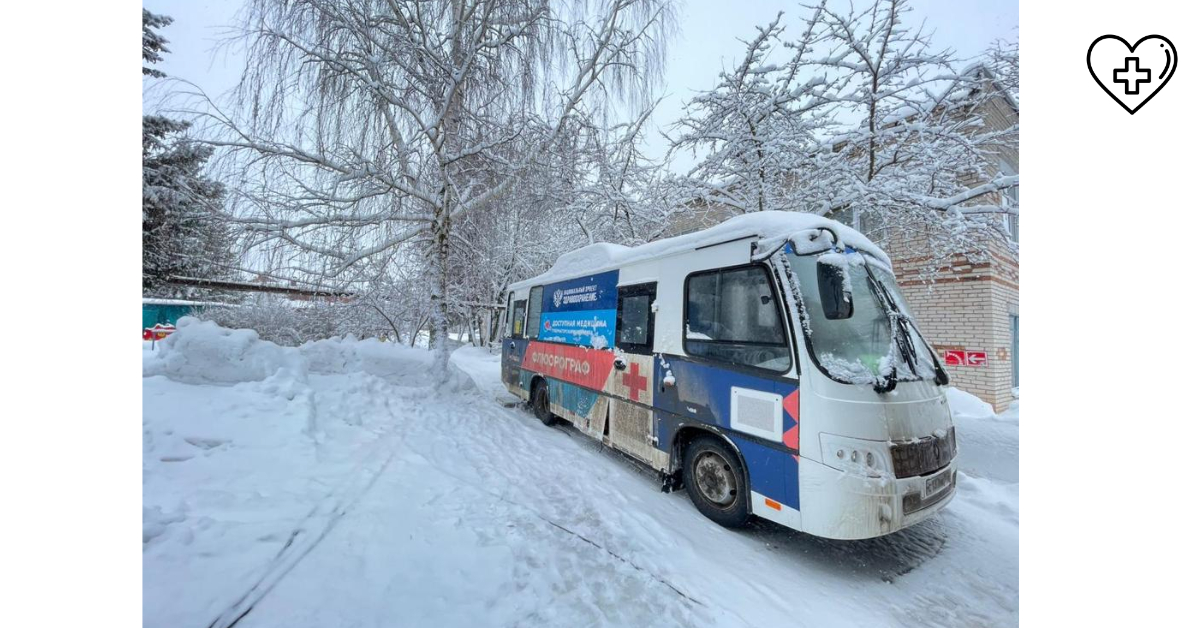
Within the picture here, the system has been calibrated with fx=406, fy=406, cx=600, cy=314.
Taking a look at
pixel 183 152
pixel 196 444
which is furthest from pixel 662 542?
pixel 183 152

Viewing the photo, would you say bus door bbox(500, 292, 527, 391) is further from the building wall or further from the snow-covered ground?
the building wall

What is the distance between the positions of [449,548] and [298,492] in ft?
4.24

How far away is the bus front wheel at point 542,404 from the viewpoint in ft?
22.5

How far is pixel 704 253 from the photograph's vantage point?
12.8 ft

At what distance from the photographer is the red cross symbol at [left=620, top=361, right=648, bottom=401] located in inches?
178

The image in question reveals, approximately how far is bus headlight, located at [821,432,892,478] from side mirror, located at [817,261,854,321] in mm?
852

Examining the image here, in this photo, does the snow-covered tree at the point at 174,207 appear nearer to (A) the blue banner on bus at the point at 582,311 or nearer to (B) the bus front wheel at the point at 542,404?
(A) the blue banner on bus at the point at 582,311

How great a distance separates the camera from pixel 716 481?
3.65m

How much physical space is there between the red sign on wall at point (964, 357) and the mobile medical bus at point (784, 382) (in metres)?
6.33

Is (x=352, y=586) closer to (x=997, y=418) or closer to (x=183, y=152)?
(x=183, y=152)

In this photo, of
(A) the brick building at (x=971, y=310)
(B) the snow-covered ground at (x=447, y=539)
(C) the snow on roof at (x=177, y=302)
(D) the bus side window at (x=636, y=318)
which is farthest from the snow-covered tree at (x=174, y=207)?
(A) the brick building at (x=971, y=310)

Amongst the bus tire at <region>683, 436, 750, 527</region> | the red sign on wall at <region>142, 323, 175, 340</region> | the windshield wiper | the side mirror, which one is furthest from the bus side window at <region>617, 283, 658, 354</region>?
the red sign on wall at <region>142, 323, 175, 340</region>

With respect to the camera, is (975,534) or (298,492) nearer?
(298,492)

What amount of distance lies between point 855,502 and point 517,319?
661 cm
